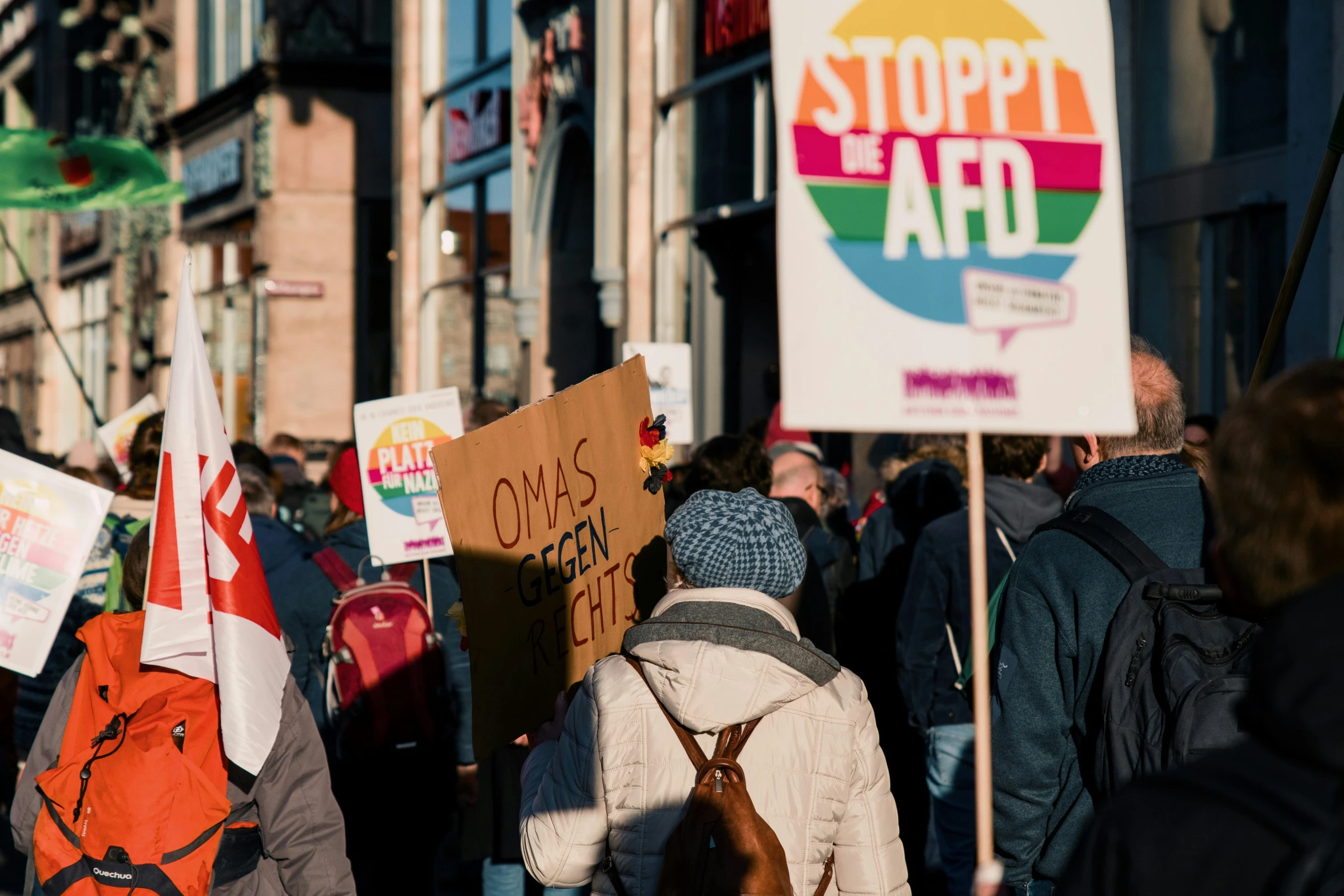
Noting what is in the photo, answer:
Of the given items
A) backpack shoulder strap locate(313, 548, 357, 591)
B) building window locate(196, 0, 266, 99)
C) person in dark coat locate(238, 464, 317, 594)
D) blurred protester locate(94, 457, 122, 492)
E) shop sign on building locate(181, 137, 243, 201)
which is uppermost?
building window locate(196, 0, 266, 99)

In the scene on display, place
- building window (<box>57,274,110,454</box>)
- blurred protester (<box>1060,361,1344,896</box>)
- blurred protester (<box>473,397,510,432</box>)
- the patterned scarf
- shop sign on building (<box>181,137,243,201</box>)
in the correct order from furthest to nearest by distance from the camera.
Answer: building window (<box>57,274,110,454</box>) → shop sign on building (<box>181,137,243,201</box>) → blurred protester (<box>473,397,510,432</box>) → the patterned scarf → blurred protester (<box>1060,361,1344,896</box>)

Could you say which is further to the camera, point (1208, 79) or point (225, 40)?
point (225, 40)

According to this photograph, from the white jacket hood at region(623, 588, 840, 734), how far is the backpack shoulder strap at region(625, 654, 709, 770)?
2 cm

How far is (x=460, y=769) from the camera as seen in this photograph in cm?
510

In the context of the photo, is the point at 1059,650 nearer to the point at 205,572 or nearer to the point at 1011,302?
the point at 1011,302

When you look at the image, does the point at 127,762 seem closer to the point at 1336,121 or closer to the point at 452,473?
the point at 452,473

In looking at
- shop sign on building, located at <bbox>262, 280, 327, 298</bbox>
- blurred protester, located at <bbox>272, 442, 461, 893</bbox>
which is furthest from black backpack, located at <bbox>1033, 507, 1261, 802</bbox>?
shop sign on building, located at <bbox>262, 280, 327, 298</bbox>

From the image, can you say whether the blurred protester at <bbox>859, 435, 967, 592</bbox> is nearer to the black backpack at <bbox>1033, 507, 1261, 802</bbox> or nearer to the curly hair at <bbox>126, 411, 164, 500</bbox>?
the curly hair at <bbox>126, 411, 164, 500</bbox>

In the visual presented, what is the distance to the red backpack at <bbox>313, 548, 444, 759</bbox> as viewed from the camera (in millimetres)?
4871

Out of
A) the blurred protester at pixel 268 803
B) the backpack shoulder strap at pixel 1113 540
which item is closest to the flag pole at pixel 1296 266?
the backpack shoulder strap at pixel 1113 540

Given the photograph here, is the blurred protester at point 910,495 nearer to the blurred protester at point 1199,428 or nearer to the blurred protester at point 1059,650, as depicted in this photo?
the blurred protester at point 1199,428

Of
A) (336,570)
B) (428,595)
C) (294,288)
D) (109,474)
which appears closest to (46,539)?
(336,570)

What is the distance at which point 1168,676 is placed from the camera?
2.74 m

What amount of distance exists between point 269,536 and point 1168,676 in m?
3.51
